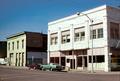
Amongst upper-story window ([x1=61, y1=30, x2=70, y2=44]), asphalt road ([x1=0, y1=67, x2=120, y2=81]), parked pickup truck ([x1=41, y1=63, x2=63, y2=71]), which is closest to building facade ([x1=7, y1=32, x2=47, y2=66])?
upper-story window ([x1=61, y1=30, x2=70, y2=44])

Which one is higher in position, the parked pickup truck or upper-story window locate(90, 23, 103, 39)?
upper-story window locate(90, 23, 103, 39)

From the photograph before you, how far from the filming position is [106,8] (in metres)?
46.5

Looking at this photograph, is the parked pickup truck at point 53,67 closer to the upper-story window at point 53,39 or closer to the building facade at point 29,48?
the upper-story window at point 53,39

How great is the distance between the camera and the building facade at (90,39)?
46625mm

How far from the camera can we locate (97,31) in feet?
159

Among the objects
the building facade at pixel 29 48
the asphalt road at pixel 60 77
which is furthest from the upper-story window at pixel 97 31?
the building facade at pixel 29 48

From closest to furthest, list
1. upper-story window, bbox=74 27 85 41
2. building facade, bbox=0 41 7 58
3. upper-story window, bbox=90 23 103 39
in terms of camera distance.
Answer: upper-story window, bbox=90 23 103 39 < upper-story window, bbox=74 27 85 41 < building facade, bbox=0 41 7 58

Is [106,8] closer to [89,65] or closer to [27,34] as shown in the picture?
[89,65]

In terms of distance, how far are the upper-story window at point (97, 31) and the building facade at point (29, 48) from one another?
89.6 feet

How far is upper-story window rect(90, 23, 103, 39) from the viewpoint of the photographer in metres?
47.8

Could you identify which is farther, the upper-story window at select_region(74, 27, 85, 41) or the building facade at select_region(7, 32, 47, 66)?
the building facade at select_region(7, 32, 47, 66)

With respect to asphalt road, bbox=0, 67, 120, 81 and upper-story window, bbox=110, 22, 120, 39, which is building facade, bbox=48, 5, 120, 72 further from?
asphalt road, bbox=0, 67, 120, 81

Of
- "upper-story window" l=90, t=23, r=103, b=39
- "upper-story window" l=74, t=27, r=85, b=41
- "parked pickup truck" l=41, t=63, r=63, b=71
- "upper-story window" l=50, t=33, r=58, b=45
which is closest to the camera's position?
"upper-story window" l=90, t=23, r=103, b=39

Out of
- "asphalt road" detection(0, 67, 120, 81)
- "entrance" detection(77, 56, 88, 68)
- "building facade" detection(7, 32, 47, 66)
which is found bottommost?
"asphalt road" detection(0, 67, 120, 81)
